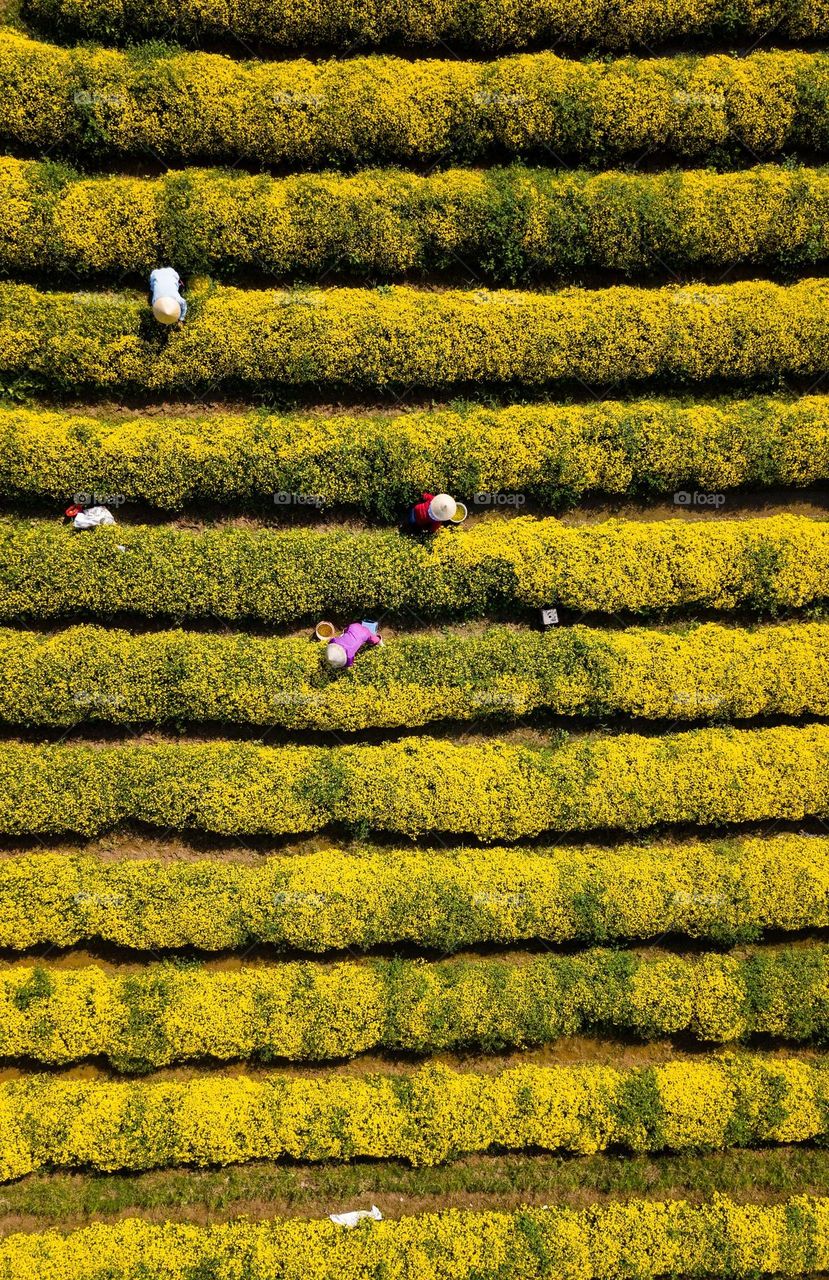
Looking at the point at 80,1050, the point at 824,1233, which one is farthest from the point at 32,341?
the point at 824,1233

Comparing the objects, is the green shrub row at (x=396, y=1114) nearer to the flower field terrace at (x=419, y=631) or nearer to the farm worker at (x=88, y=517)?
the flower field terrace at (x=419, y=631)

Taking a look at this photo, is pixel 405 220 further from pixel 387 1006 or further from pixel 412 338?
pixel 387 1006

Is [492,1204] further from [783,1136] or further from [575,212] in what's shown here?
[575,212]

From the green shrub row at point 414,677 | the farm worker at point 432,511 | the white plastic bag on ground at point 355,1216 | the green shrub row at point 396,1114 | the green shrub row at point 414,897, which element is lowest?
the white plastic bag on ground at point 355,1216

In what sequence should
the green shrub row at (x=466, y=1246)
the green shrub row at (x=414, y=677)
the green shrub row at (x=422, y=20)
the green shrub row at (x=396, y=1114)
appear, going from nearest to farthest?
the green shrub row at (x=466, y=1246), the green shrub row at (x=396, y=1114), the green shrub row at (x=414, y=677), the green shrub row at (x=422, y=20)

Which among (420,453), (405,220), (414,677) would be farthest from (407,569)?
(405,220)

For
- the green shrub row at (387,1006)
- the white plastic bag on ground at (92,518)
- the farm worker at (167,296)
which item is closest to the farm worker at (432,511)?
the farm worker at (167,296)

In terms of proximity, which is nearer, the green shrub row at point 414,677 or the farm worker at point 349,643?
the farm worker at point 349,643

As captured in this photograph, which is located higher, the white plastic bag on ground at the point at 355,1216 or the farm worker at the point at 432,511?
the farm worker at the point at 432,511
